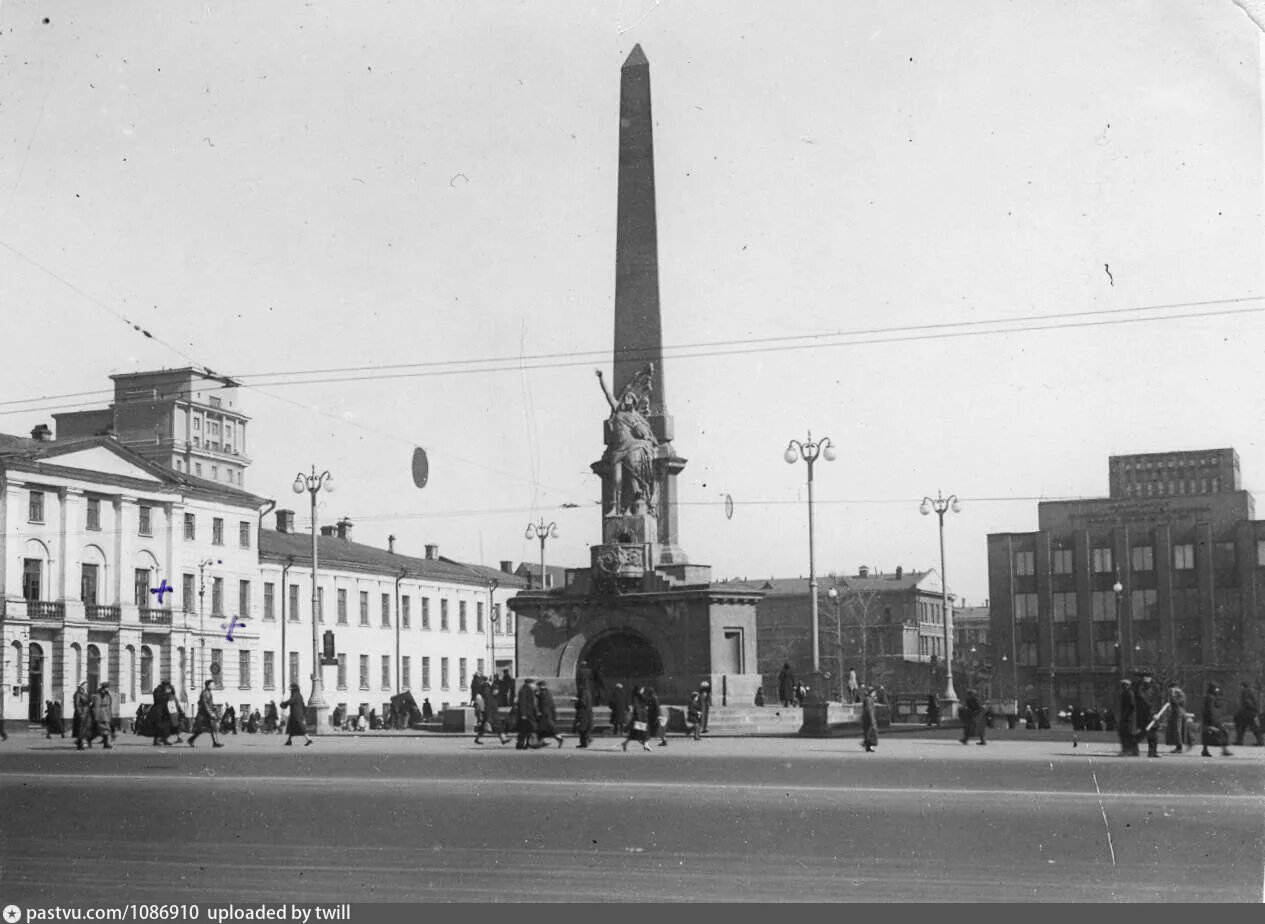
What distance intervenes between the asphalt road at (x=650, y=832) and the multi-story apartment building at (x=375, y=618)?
43735 mm

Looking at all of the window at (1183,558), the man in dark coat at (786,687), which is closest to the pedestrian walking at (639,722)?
the man in dark coat at (786,687)

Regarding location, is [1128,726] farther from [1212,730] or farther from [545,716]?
[545,716]

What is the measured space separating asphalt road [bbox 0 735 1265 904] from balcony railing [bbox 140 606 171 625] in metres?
33.6

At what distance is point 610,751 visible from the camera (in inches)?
993

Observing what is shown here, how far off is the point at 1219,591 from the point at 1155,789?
63.6 meters

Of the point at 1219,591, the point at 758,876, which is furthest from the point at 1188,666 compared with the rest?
the point at 758,876

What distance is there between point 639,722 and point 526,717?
2175 mm

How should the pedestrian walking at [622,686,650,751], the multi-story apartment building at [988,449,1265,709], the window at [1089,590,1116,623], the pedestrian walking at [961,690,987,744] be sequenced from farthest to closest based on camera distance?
1. the window at [1089,590,1116,623]
2. the multi-story apartment building at [988,449,1265,709]
3. the pedestrian walking at [961,690,987,744]
4. the pedestrian walking at [622,686,650,751]

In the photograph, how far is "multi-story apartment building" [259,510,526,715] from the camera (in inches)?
2512

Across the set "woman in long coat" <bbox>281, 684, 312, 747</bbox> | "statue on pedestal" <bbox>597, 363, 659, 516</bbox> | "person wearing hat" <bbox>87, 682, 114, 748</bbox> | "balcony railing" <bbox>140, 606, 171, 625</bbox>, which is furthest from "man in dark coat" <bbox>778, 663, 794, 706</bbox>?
"balcony railing" <bbox>140, 606, 171, 625</bbox>

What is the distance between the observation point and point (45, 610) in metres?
47.9

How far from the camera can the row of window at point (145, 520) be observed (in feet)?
Answer: 160

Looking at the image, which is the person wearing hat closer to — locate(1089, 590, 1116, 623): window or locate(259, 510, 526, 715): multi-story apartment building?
locate(259, 510, 526, 715): multi-story apartment building

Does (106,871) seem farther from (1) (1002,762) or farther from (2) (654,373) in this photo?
(2) (654,373)
